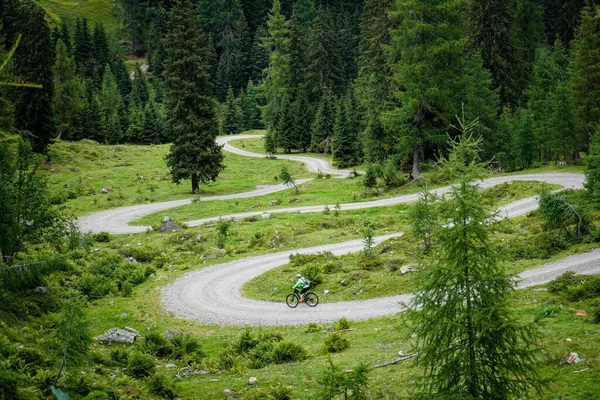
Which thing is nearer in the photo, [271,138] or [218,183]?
[218,183]

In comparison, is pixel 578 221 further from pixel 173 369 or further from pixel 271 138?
pixel 271 138

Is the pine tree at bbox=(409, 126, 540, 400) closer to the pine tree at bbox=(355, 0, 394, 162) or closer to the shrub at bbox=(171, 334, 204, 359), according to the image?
the shrub at bbox=(171, 334, 204, 359)

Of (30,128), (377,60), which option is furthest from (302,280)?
(30,128)

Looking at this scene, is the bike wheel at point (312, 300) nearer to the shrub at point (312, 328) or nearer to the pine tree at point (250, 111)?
the shrub at point (312, 328)

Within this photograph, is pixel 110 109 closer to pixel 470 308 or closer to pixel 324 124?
pixel 324 124

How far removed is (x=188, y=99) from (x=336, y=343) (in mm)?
34982

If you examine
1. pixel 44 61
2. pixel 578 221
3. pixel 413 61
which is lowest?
pixel 578 221

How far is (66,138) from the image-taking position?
78.1 metres

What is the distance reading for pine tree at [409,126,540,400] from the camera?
880 cm

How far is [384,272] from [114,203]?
1266 inches

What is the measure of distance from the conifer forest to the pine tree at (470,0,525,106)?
29 cm

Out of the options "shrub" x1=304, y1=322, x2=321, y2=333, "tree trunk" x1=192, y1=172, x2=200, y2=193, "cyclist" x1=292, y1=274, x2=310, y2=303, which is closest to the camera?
"shrub" x1=304, y1=322, x2=321, y2=333

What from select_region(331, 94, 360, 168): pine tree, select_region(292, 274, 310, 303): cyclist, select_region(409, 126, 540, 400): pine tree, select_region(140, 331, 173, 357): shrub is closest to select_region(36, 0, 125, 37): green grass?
select_region(331, 94, 360, 168): pine tree

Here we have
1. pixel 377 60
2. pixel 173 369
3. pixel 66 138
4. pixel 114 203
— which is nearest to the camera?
pixel 173 369
